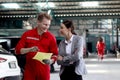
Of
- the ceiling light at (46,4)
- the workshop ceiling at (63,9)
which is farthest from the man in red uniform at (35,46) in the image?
the ceiling light at (46,4)

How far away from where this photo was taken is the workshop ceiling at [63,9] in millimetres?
31078

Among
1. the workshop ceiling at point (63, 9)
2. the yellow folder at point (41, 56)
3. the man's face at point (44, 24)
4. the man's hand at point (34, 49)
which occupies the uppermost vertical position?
the man's face at point (44, 24)

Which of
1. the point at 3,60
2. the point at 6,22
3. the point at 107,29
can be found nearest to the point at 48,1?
the point at 6,22

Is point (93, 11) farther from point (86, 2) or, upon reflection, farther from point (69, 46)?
point (69, 46)

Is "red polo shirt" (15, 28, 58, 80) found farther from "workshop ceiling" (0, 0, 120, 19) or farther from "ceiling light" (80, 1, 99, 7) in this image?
"ceiling light" (80, 1, 99, 7)

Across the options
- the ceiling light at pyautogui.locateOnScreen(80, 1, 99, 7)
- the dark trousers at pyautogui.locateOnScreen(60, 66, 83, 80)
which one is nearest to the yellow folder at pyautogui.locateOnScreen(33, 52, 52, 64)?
the dark trousers at pyautogui.locateOnScreen(60, 66, 83, 80)

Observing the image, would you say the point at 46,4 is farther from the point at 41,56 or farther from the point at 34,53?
the point at 41,56

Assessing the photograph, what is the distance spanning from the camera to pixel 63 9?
111 ft

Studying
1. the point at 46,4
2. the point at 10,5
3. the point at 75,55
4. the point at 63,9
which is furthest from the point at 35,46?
the point at 63,9

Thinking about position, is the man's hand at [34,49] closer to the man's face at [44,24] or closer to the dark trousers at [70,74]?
the man's face at [44,24]

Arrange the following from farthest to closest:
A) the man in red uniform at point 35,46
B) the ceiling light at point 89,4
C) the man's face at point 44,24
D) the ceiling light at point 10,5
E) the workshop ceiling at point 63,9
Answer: the ceiling light at point 10,5 → the workshop ceiling at point 63,9 → the ceiling light at point 89,4 → the man in red uniform at point 35,46 → the man's face at point 44,24

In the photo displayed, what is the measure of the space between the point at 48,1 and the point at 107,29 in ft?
55.7

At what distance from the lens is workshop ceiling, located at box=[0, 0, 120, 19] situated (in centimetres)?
3108

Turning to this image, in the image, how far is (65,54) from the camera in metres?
5.20
